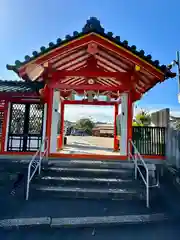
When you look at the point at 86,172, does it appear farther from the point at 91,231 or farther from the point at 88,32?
the point at 88,32

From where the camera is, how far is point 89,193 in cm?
493

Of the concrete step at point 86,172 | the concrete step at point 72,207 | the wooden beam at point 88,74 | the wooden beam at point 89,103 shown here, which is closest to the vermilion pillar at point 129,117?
the wooden beam at point 88,74

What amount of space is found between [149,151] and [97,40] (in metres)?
4.25

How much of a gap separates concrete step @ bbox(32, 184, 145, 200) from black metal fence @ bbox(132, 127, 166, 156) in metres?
2.54

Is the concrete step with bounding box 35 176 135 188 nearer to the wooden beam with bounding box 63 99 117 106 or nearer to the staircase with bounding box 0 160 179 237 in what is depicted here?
the staircase with bounding box 0 160 179 237

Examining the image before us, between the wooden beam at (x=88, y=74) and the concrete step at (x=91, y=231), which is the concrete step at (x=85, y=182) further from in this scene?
the wooden beam at (x=88, y=74)

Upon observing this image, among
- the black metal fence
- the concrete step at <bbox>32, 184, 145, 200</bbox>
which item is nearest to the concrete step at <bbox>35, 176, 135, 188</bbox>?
the concrete step at <bbox>32, 184, 145, 200</bbox>

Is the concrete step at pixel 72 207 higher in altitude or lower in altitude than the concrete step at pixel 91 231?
higher

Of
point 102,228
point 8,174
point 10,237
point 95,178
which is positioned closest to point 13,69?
point 8,174

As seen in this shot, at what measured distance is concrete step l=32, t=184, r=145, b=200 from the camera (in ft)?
16.2

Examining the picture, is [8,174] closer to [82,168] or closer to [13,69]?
[82,168]

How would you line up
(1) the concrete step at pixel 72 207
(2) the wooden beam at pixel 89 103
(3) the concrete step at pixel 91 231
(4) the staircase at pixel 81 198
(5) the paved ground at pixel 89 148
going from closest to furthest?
(3) the concrete step at pixel 91 231
(4) the staircase at pixel 81 198
(1) the concrete step at pixel 72 207
(5) the paved ground at pixel 89 148
(2) the wooden beam at pixel 89 103

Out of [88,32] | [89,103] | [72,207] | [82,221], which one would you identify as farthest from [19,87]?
[82,221]

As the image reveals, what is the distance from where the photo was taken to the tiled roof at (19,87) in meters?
6.93
